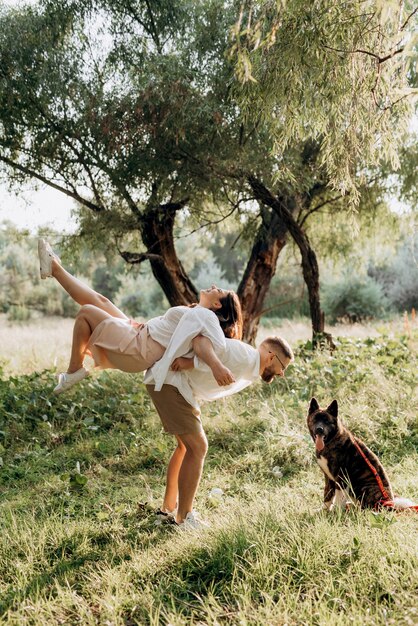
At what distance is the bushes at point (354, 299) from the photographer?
23609mm

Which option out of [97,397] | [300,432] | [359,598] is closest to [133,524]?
[359,598]

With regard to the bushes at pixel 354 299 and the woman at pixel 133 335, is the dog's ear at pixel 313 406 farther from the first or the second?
the bushes at pixel 354 299

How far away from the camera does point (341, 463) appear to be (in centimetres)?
414

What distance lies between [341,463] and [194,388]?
116 cm

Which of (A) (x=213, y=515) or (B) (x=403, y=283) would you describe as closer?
(A) (x=213, y=515)

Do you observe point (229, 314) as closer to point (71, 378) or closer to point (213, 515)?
point (71, 378)

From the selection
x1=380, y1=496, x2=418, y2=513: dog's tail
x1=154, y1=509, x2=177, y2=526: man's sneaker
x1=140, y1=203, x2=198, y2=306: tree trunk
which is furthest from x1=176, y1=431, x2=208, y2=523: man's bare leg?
x1=140, y1=203, x2=198, y2=306: tree trunk

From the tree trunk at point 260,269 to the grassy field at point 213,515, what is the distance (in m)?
2.14

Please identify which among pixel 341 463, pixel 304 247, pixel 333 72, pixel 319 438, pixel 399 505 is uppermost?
pixel 333 72

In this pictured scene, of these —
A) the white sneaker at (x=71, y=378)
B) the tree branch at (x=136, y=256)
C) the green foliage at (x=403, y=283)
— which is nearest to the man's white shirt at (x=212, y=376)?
the white sneaker at (x=71, y=378)

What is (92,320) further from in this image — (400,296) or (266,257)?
(400,296)

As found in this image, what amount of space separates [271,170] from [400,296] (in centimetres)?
1705

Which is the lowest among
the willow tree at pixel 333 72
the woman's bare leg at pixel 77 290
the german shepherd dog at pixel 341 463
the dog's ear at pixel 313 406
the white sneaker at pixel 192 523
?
the white sneaker at pixel 192 523

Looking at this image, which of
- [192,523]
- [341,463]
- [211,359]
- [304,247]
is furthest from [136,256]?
[341,463]
